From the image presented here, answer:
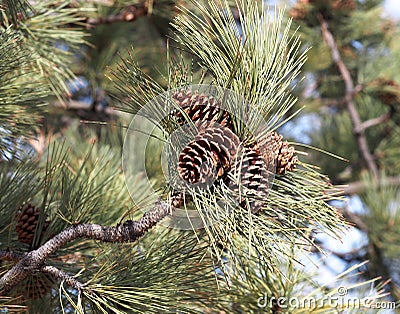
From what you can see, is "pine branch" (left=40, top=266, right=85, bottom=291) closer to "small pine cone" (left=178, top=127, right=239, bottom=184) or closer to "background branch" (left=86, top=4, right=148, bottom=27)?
"small pine cone" (left=178, top=127, right=239, bottom=184)

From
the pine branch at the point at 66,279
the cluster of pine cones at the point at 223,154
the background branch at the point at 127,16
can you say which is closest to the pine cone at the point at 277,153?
the cluster of pine cones at the point at 223,154

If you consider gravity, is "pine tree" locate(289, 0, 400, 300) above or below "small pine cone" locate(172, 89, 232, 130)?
below

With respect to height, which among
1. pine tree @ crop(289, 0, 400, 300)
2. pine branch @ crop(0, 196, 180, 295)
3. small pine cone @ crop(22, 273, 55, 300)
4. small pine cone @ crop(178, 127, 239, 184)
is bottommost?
pine tree @ crop(289, 0, 400, 300)

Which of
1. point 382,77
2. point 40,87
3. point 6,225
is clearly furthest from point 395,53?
point 6,225

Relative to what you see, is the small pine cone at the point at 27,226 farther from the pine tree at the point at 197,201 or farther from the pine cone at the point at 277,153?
the pine cone at the point at 277,153

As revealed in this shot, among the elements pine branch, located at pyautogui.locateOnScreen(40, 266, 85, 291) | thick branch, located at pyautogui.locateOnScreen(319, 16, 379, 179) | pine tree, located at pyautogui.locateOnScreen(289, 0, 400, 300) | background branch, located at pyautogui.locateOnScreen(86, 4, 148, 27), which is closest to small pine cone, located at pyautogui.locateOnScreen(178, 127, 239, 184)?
pine branch, located at pyautogui.locateOnScreen(40, 266, 85, 291)

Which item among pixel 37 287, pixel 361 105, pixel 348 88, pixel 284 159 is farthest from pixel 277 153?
pixel 361 105
